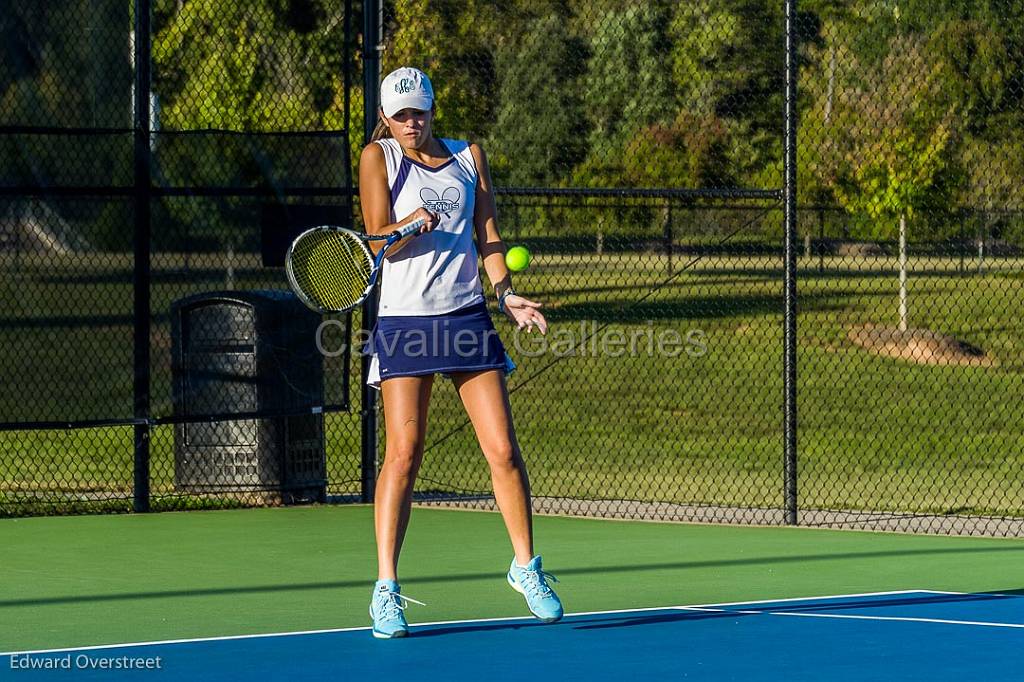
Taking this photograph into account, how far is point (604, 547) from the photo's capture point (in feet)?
29.5

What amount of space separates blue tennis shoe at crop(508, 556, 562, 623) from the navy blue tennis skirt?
0.73m

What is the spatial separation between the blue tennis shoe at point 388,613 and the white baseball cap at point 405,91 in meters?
1.68

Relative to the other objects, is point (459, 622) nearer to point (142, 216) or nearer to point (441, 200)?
point (441, 200)

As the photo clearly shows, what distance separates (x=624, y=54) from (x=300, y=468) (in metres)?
11.4

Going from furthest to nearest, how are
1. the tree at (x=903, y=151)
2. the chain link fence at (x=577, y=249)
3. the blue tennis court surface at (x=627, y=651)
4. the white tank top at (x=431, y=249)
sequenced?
the tree at (x=903, y=151) → the chain link fence at (x=577, y=249) → the white tank top at (x=431, y=249) → the blue tennis court surface at (x=627, y=651)

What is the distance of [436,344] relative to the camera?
6.37m

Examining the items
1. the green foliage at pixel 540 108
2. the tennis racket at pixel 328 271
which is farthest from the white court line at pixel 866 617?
the green foliage at pixel 540 108

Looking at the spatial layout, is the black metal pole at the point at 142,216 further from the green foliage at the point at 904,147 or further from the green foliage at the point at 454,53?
the green foliage at the point at 904,147

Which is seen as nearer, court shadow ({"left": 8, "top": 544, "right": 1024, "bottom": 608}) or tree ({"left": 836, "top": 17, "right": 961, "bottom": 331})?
court shadow ({"left": 8, "top": 544, "right": 1024, "bottom": 608})

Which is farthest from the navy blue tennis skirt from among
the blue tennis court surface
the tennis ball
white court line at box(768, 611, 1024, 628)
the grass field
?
the grass field

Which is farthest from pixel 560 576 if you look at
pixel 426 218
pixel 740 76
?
pixel 740 76

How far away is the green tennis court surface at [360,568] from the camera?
7020 millimetres

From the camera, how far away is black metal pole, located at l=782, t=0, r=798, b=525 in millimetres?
9891

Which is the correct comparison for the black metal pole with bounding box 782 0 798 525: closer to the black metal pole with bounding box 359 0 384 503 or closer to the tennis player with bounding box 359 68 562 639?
the black metal pole with bounding box 359 0 384 503
